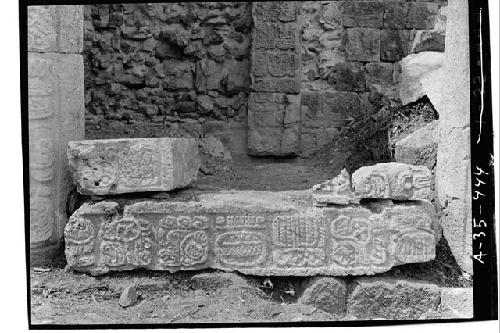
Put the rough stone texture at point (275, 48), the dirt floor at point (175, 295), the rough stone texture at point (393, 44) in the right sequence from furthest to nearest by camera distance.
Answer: the rough stone texture at point (393, 44) → the rough stone texture at point (275, 48) → the dirt floor at point (175, 295)

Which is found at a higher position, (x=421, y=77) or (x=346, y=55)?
(x=346, y=55)

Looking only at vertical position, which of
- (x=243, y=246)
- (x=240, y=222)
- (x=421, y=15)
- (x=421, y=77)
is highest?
(x=421, y=15)

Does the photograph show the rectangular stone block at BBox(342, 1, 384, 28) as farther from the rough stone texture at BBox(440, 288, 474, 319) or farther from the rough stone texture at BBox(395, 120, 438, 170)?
the rough stone texture at BBox(440, 288, 474, 319)

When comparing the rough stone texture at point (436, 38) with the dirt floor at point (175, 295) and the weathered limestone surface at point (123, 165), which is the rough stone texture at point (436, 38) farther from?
the weathered limestone surface at point (123, 165)

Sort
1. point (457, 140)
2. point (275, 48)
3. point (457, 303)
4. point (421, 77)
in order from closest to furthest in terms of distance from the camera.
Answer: point (457, 303) < point (457, 140) < point (421, 77) < point (275, 48)

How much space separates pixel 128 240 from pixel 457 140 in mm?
2131

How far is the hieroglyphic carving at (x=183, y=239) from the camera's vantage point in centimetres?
424

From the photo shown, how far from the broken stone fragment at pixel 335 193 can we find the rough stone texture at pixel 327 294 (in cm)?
47

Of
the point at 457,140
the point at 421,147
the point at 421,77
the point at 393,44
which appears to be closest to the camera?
the point at 457,140

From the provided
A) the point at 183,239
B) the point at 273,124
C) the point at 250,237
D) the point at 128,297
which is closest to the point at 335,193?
the point at 250,237

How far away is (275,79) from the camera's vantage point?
696 centimetres

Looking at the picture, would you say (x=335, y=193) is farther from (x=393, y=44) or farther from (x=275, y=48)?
(x=393, y=44)

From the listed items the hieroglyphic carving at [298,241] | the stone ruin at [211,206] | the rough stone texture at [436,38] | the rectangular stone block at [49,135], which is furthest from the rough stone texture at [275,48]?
the hieroglyphic carving at [298,241]

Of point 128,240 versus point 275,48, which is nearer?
point 128,240
